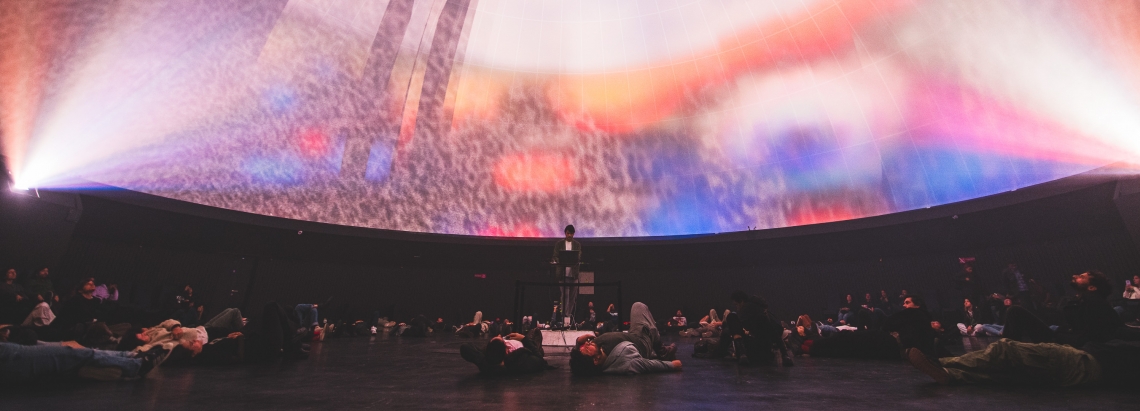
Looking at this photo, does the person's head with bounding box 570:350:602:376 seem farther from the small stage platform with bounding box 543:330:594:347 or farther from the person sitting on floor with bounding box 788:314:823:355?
the person sitting on floor with bounding box 788:314:823:355

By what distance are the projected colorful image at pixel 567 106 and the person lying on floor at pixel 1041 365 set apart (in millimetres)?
9714

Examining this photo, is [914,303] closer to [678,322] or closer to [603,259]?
[603,259]

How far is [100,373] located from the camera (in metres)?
3.97

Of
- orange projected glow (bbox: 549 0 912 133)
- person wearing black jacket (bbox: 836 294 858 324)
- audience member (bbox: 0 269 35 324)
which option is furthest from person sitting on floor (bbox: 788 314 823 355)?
audience member (bbox: 0 269 35 324)

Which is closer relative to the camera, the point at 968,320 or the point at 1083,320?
the point at 1083,320

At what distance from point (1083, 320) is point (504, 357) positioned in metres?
6.52

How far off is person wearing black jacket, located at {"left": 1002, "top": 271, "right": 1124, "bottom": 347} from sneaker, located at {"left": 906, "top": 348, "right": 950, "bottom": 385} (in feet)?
6.65

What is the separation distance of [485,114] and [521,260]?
5756 millimetres

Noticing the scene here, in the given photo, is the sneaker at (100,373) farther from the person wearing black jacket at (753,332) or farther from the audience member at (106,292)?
the audience member at (106,292)

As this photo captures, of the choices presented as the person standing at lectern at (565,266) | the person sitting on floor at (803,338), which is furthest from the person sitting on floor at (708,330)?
the person standing at lectern at (565,266)

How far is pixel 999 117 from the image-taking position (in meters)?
12.0

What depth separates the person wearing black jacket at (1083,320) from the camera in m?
5.04

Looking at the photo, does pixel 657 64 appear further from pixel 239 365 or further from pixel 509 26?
pixel 239 365

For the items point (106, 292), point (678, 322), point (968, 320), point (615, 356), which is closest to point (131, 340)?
point (615, 356)
